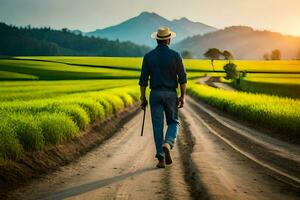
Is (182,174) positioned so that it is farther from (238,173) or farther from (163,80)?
(163,80)

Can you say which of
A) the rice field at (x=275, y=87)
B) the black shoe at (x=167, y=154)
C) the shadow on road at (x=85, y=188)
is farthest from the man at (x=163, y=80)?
the rice field at (x=275, y=87)

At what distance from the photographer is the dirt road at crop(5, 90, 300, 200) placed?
7.32 metres

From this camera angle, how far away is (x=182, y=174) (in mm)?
8938

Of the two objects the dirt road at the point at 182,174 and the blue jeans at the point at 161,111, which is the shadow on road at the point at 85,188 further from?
the blue jeans at the point at 161,111

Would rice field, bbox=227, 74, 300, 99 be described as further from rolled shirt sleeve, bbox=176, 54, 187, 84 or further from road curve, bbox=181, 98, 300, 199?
rolled shirt sleeve, bbox=176, 54, 187, 84

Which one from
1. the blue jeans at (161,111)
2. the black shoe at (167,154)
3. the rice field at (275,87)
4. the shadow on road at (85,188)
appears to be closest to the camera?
the shadow on road at (85,188)

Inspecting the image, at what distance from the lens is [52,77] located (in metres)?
87.0

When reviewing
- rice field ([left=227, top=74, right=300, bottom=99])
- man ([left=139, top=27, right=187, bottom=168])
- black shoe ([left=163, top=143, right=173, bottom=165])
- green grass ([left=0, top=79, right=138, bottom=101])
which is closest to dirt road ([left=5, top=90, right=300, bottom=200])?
black shoe ([left=163, top=143, right=173, bottom=165])

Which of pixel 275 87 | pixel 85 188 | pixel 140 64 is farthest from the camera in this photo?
pixel 140 64

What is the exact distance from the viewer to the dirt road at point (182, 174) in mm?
7316

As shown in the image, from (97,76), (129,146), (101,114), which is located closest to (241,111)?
(101,114)

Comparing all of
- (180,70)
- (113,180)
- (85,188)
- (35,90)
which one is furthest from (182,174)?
(35,90)

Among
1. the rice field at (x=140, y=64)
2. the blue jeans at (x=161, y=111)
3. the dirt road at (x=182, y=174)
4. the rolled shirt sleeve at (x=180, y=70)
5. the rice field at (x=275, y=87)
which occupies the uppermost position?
the rolled shirt sleeve at (x=180, y=70)

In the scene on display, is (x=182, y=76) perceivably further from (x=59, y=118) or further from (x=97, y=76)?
(x=97, y=76)
